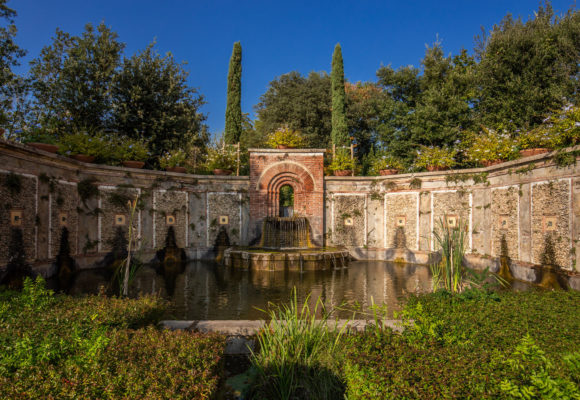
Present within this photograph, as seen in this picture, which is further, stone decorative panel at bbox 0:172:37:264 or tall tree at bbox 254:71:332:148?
tall tree at bbox 254:71:332:148

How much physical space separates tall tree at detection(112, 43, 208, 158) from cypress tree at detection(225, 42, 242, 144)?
2214 mm

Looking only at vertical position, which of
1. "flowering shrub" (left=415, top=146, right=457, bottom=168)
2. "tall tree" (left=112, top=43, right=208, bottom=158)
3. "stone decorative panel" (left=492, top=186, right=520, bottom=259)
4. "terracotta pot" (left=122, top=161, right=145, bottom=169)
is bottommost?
"stone decorative panel" (left=492, top=186, right=520, bottom=259)

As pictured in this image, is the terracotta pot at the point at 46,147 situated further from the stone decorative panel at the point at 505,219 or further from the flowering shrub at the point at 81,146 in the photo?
the stone decorative panel at the point at 505,219

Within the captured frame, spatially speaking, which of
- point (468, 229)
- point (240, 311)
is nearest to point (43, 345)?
point (240, 311)

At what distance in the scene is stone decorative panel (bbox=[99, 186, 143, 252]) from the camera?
11.7 meters

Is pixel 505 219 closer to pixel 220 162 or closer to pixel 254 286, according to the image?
pixel 254 286

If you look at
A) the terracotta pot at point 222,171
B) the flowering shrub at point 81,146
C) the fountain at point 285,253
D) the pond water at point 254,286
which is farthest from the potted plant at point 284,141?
the flowering shrub at point 81,146

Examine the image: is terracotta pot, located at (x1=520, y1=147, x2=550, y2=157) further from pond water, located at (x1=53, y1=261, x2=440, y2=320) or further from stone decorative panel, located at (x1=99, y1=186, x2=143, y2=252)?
stone decorative panel, located at (x1=99, y1=186, x2=143, y2=252)

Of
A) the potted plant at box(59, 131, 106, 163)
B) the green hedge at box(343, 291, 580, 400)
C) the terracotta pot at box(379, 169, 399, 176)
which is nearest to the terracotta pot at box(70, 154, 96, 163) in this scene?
the potted plant at box(59, 131, 106, 163)

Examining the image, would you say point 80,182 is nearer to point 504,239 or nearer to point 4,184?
point 4,184

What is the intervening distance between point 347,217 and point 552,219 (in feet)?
23.9

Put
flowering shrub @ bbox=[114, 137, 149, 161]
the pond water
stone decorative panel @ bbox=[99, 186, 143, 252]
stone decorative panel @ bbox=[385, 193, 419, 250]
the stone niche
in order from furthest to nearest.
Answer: the stone niche < stone decorative panel @ bbox=[385, 193, 419, 250] < flowering shrub @ bbox=[114, 137, 149, 161] < stone decorative panel @ bbox=[99, 186, 143, 252] < the pond water

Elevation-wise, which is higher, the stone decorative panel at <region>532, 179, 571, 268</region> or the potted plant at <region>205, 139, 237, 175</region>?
the potted plant at <region>205, 139, 237, 175</region>

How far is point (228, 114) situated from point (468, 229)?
53.1ft
